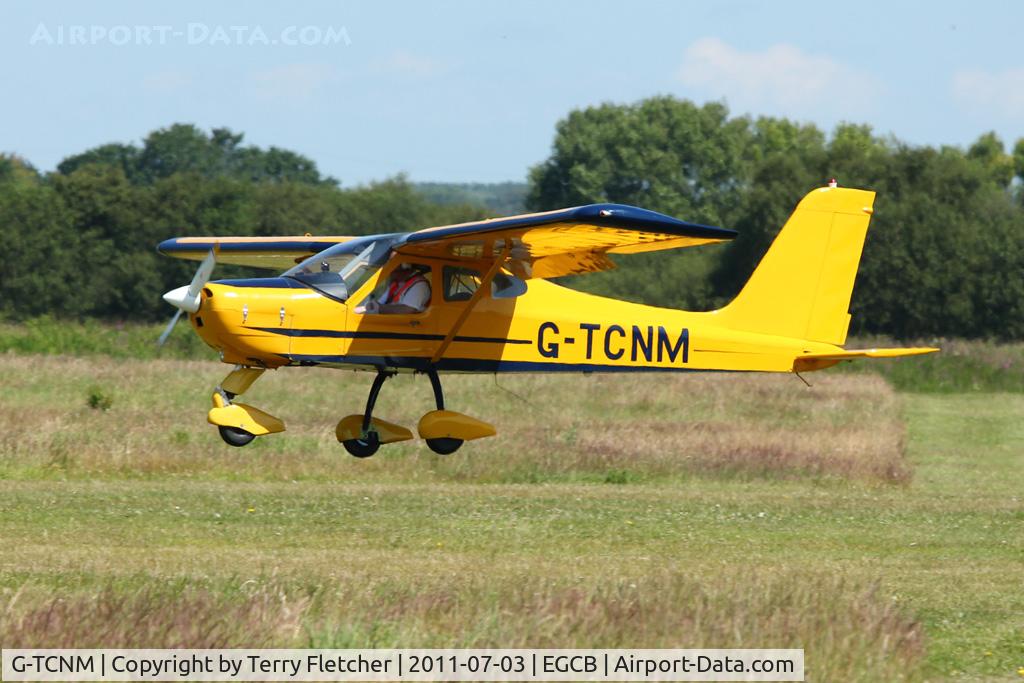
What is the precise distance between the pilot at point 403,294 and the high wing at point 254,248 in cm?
243

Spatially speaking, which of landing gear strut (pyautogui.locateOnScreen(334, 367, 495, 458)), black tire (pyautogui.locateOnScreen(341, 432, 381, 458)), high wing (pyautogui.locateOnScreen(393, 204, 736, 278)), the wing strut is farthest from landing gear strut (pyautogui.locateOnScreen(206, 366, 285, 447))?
high wing (pyautogui.locateOnScreen(393, 204, 736, 278))

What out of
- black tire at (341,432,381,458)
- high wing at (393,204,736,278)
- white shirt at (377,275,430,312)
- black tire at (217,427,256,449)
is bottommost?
black tire at (341,432,381,458)

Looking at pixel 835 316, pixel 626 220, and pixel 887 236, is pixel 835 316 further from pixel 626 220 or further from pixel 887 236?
pixel 887 236

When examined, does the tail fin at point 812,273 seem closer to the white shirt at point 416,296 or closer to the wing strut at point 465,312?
the wing strut at point 465,312

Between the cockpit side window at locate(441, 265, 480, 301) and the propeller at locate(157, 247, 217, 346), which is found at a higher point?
the cockpit side window at locate(441, 265, 480, 301)

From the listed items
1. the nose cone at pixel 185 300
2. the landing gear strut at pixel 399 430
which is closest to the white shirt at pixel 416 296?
the landing gear strut at pixel 399 430

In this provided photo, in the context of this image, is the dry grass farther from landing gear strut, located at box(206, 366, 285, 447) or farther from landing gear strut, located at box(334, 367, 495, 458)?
landing gear strut, located at box(206, 366, 285, 447)

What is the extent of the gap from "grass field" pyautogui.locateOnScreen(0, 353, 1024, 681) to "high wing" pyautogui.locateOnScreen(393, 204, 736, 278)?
3.03 m

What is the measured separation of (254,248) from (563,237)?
4836 millimetres

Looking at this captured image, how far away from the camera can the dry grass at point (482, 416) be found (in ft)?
70.8

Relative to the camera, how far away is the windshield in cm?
1552

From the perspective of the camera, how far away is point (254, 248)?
18609 millimetres

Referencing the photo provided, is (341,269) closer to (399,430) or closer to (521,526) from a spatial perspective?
(399,430)

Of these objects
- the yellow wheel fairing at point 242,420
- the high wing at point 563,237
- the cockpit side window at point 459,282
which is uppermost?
the high wing at point 563,237
